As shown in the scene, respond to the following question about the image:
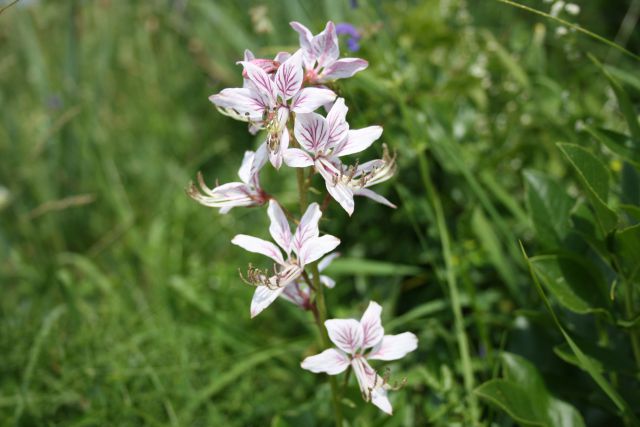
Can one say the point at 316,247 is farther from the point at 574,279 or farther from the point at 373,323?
the point at 574,279

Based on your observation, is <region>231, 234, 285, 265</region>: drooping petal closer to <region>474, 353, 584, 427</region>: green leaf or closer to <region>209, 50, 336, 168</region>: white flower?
<region>209, 50, 336, 168</region>: white flower

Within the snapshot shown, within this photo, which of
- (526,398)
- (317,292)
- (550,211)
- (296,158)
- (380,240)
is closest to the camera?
(296,158)

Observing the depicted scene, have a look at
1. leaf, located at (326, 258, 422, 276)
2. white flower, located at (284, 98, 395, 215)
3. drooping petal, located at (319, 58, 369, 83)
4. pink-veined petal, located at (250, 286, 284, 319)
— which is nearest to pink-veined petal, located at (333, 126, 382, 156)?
white flower, located at (284, 98, 395, 215)

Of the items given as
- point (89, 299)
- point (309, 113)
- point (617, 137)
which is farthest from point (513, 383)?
point (89, 299)

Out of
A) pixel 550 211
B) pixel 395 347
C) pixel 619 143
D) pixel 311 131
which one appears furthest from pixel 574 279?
pixel 311 131

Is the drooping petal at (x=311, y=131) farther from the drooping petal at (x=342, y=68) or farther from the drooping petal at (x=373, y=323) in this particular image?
the drooping petal at (x=373, y=323)

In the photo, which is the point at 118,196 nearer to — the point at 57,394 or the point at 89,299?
the point at 89,299
